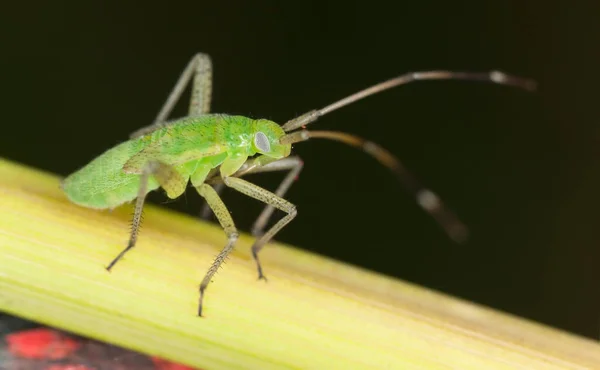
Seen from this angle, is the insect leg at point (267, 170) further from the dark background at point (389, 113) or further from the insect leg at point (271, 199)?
the dark background at point (389, 113)

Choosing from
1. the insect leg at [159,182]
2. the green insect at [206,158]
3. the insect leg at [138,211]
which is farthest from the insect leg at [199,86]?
the insect leg at [138,211]

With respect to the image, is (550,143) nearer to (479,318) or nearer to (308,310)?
(479,318)

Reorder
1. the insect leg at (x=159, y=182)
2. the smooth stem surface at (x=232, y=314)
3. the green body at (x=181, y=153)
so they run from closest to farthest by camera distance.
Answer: the smooth stem surface at (x=232, y=314)
the insect leg at (x=159, y=182)
the green body at (x=181, y=153)

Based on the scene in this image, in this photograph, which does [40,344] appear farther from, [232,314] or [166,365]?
[232,314]

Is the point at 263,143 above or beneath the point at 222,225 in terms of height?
above

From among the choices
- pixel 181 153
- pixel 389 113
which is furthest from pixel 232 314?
pixel 389 113
